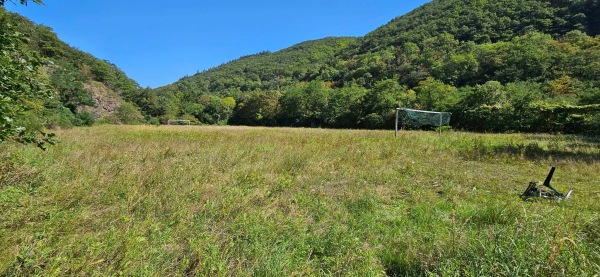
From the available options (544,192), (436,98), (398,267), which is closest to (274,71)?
(436,98)

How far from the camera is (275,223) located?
3375mm

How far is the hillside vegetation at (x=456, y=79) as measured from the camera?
3062cm

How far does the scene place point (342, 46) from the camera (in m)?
146

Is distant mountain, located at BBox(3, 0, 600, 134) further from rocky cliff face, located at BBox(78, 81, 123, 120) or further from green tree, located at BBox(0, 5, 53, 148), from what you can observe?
green tree, located at BBox(0, 5, 53, 148)

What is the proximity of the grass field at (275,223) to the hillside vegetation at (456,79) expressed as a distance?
1493 cm

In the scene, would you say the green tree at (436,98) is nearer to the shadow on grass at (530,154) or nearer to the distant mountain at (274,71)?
the shadow on grass at (530,154)

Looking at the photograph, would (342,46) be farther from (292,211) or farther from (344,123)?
(292,211)

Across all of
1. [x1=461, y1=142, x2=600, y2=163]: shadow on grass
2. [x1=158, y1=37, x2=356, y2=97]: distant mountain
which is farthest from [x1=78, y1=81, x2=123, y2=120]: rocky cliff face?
[x1=461, y1=142, x2=600, y2=163]: shadow on grass

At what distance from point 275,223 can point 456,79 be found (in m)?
72.0

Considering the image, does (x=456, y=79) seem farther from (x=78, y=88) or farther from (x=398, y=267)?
(x=78, y=88)

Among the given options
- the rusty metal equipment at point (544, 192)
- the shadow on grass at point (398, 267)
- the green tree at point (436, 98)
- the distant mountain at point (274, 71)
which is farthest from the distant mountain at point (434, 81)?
the shadow on grass at point (398, 267)

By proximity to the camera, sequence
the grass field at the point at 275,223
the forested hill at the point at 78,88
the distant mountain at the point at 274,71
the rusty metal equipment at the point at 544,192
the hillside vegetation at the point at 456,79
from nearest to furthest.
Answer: the grass field at the point at 275,223 < the rusty metal equipment at the point at 544,192 < the hillside vegetation at the point at 456,79 < the forested hill at the point at 78,88 < the distant mountain at the point at 274,71

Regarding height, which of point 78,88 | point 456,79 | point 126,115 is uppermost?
point 456,79

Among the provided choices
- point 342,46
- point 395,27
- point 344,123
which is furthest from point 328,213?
point 342,46
